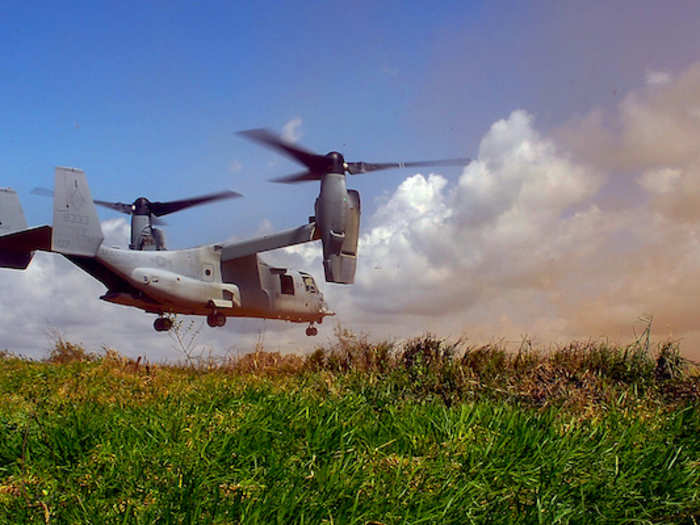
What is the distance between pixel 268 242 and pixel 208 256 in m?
2.24

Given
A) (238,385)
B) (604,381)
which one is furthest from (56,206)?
(604,381)

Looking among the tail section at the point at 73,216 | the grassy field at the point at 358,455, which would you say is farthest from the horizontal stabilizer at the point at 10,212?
the grassy field at the point at 358,455

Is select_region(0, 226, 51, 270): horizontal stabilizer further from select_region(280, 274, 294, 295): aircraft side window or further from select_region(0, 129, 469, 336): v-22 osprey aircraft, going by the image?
select_region(280, 274, 294, 295): aircraft side window

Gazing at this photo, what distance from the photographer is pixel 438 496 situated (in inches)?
126

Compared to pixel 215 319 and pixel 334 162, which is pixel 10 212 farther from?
pixel 334 162

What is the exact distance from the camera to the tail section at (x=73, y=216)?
19.4 m

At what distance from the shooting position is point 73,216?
1955cm

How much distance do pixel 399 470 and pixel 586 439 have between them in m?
1.61

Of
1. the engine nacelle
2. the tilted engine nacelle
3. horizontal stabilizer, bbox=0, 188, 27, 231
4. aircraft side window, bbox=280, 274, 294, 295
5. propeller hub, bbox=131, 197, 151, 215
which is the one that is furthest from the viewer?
propeller hub, bbox=131, 197, 151, 215

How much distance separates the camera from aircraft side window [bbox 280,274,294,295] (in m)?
25.0

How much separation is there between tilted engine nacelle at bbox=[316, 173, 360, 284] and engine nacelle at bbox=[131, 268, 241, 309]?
456 centimetres

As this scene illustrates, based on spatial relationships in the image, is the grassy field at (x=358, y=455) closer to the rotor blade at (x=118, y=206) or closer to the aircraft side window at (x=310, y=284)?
the aircraft side window at (x=310, y=284)

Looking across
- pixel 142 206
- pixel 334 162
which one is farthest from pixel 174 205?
pixel 334 162

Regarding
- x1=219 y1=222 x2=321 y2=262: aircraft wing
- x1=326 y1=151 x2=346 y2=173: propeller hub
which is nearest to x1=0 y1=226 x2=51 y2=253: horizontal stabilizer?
x1=219 y1=222 x2=321 y2=262: aircraft wing
